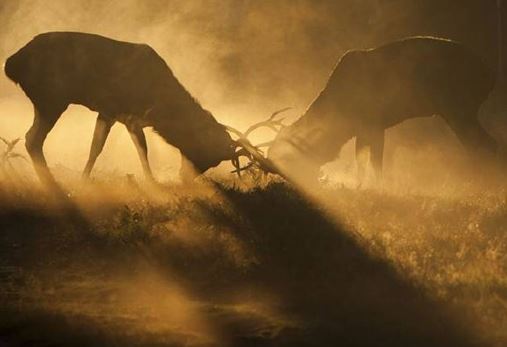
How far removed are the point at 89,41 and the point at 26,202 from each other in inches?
125

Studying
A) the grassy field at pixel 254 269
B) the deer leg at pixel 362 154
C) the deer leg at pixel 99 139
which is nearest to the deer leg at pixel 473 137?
the deer leg at pixel 362 154

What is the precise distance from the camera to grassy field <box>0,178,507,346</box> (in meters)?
6.17

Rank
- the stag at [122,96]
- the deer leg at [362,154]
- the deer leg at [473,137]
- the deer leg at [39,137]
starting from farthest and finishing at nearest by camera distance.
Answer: the deer leg at [362,154], the deer leg at [473,137], the stag at [122,96], the deer leg at [39,137]

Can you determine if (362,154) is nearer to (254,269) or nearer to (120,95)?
(120,95)

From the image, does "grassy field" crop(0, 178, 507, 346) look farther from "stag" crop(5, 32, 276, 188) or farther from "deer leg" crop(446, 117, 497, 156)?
"deer leg" crop(446, 117, 497, 156)

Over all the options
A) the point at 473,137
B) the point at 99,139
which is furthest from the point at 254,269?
the point at 473,137

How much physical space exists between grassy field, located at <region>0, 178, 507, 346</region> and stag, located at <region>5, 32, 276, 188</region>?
1897mm

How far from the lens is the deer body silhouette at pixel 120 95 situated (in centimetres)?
1286

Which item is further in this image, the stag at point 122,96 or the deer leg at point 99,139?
the deer leg at point 99,139

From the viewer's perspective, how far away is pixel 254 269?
7.84 metres

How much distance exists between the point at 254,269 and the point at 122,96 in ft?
19.1

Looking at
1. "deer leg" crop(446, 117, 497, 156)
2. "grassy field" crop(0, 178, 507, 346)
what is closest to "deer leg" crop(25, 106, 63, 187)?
"grassy field" crop(0, 178, 507, 346)

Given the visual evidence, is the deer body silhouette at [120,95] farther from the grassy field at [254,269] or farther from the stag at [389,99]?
the grassy field at [254,269]

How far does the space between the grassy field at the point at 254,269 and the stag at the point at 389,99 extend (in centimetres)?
295
